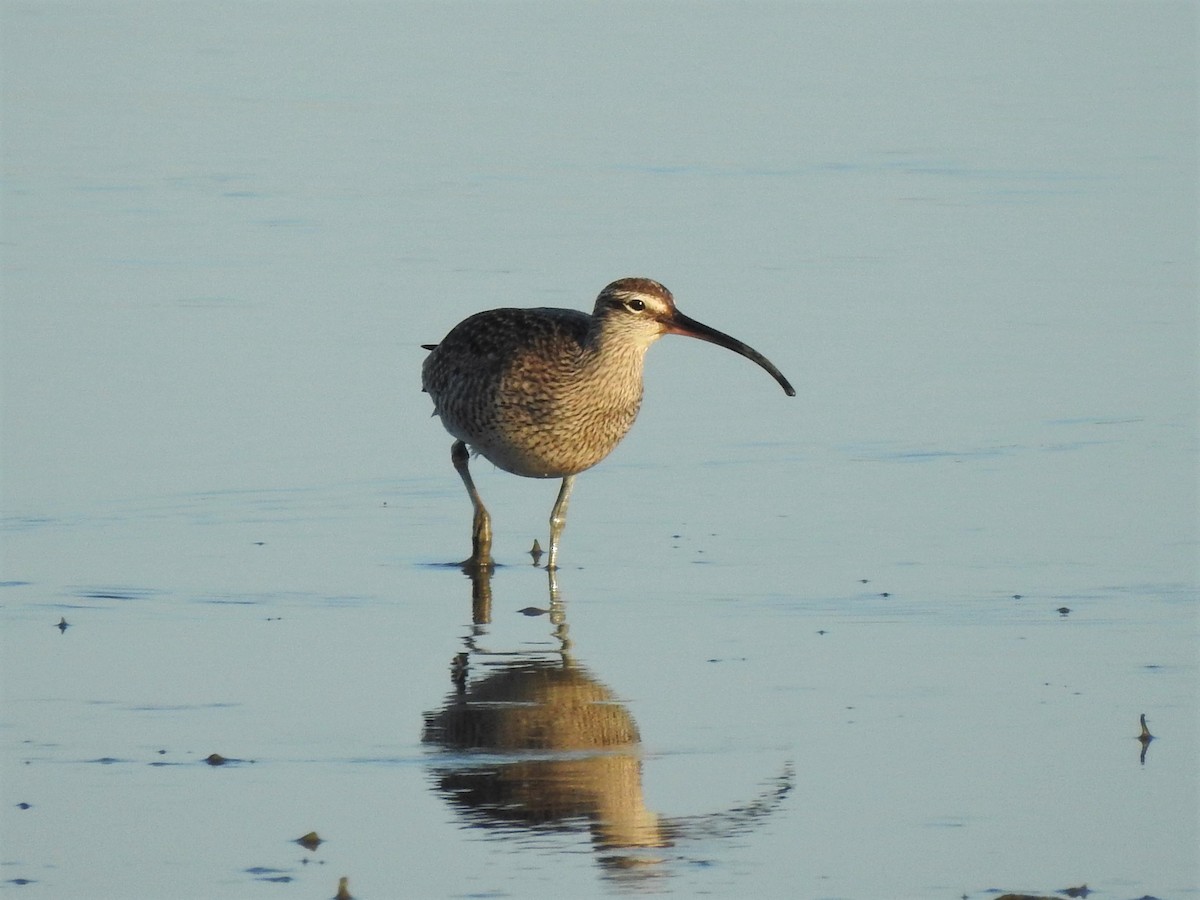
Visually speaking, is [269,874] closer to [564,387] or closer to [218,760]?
[218,760]

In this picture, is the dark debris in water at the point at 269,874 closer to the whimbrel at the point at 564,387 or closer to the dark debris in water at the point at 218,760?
the dark debris in water at the point at 218,760

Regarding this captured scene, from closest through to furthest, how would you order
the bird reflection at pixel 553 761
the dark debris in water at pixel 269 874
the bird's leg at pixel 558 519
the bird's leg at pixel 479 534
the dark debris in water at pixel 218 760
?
the dark debris in water at pixel 269 874
the bird reflection at pixel 553 761
the dark debris in water at pixel 218 760
the bird's leg at pixel 558 519
the bird's leg at pixel 479 534

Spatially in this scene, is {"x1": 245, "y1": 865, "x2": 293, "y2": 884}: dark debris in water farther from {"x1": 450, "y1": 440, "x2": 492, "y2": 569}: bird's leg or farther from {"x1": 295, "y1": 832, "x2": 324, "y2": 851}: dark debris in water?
{"x1": 450, "y1": 440, "x2": 492, "y2": 569}: bird's leg

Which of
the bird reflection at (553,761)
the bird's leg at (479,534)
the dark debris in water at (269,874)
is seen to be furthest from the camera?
the bird's leg at (479,534)

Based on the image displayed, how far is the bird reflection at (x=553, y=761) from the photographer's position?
7152mm

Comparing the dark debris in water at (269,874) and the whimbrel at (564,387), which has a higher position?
the whimbrel at (564,387)

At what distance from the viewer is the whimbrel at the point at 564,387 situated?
436 inches

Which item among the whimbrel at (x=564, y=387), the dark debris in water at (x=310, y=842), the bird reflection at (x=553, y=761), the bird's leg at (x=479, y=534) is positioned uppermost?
the whimbrel at (x=564, y=387)

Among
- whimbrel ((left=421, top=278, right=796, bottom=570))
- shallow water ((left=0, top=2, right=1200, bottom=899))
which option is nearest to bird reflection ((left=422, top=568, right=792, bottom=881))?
shallow water ((left=0, top=2, right=1200, bottom=899))

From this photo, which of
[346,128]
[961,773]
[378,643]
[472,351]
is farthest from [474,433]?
[346,128]

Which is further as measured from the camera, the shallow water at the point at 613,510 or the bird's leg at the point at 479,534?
the bird's leg at the point at 479,534

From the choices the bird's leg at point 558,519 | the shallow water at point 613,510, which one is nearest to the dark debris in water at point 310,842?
the shallow water at point 613,510

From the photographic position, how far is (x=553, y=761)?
→ 26.0 ft

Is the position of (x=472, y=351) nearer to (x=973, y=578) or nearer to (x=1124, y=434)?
(x=973, y=578)
